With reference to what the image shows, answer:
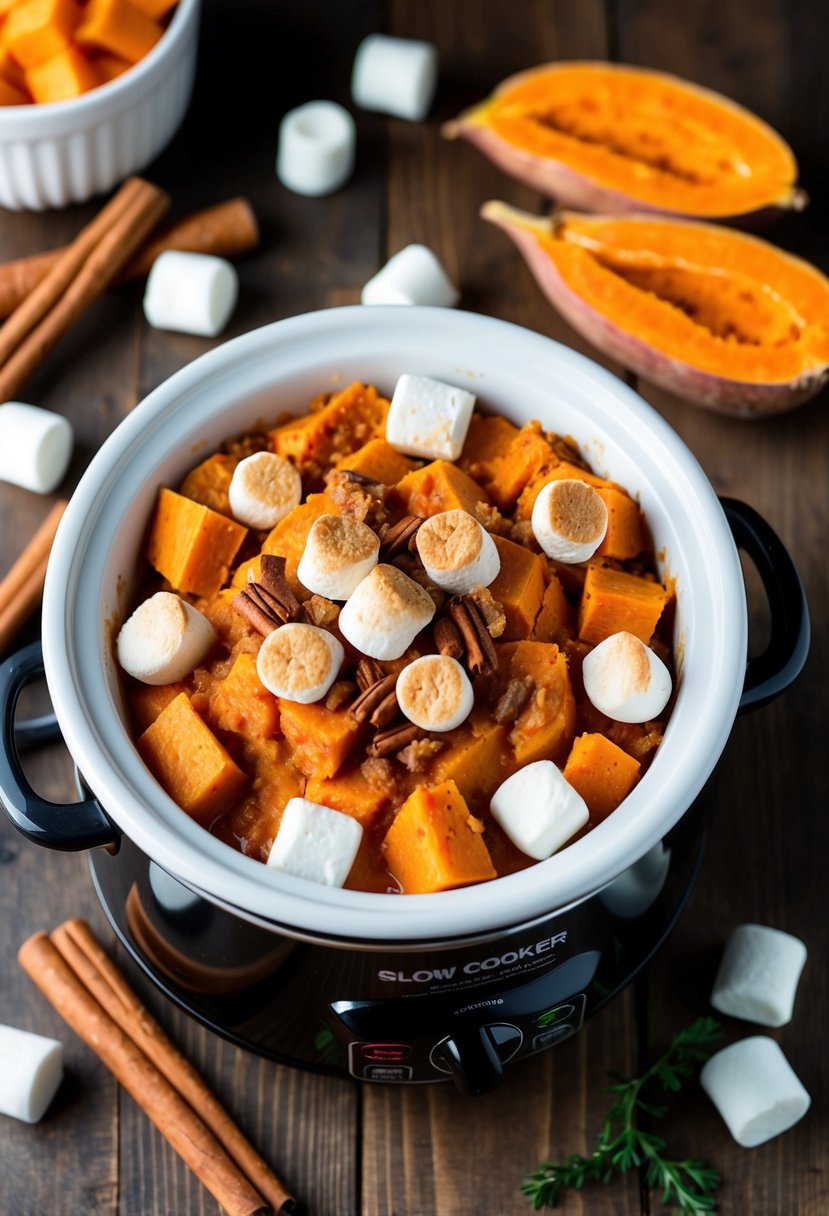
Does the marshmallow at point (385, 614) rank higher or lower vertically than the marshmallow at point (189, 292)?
higher

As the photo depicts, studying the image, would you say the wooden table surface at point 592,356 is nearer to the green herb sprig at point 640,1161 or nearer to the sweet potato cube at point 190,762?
the green herb sprig at point 640,1161

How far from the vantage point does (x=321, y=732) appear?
1.56 meters

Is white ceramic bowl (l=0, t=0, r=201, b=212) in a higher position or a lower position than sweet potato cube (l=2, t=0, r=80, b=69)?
lower

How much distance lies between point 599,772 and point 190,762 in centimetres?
47

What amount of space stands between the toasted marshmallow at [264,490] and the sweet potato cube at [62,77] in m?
0.99

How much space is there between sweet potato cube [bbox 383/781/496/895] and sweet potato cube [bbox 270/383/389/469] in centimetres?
53

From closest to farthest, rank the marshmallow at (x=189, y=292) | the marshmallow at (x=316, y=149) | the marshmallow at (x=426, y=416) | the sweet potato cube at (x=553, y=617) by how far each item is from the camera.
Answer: the sweet potato cube at (x=553, y=617) → the marshmallow at (x=426, y=416) → the marshmallow at (x=189, y=292) → the marshmallow at (x=316, y=149)

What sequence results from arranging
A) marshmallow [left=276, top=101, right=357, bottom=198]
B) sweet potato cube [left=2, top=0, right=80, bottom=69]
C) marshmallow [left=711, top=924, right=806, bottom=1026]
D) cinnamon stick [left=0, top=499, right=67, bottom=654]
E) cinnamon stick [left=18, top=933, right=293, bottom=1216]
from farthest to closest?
marshmallow [left=276, top=101, right=357, bottom=198]
sweet potato cube [left=2, top=0, right=80, bottom=69]
cinnamon stick [left=0, top=499, right=67, bottom=654]
marshmallow [left=711, top=924, right=806, bottom=1026]
cinnamon stick [left=18, top=933, right=293, bottom=1216]

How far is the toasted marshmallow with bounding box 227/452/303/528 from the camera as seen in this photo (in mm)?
1727

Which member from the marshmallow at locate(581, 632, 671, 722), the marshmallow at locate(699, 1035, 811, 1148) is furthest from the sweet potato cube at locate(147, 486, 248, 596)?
the marshmallow at locate(699, 1035, 811, 1148)

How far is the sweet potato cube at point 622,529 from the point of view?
1.73 metres

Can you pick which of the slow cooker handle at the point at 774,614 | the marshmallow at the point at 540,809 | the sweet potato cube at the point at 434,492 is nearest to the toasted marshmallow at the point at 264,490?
the sweet potato cube at the point at 434,492

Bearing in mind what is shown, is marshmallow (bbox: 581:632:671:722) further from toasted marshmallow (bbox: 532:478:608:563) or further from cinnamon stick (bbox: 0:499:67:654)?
cinnamon stick (bbox: 0:499:67:654)

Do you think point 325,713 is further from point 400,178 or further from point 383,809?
point 400,178
